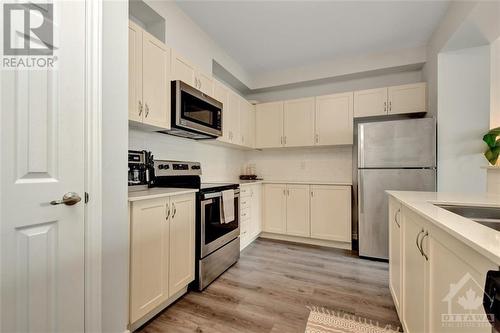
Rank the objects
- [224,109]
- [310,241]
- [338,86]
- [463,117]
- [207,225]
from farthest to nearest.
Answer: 1. [338,86]
2. [310,241]
3. [224,109]
4. [463,117]
5. [207,225]

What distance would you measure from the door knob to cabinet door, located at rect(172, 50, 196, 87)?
54.4 inches

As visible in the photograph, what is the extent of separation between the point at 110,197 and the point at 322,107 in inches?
121

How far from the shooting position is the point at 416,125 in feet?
8.67

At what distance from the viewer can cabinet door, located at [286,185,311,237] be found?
3.36m

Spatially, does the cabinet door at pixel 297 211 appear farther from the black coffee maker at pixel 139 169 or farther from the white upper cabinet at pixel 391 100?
the black coffee maker at pixel 139 169

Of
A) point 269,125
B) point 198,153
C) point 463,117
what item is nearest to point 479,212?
point 463,117

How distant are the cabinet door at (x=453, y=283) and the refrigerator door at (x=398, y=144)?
6.47 feet

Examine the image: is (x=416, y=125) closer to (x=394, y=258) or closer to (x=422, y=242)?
(x=394, y=258)

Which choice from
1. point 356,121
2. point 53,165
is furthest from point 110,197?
point 356,121

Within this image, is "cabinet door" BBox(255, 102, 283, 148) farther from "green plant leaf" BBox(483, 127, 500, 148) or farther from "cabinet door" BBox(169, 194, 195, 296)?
"green plant leaf" BBox(483, 127, 500, 148)

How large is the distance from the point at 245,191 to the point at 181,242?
1406 mm

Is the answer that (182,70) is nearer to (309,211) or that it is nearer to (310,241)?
(309,211)

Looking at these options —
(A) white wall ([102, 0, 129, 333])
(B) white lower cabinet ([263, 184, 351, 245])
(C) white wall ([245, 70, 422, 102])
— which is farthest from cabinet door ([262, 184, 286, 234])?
(A) white wall ([102, 0, 129, 333])

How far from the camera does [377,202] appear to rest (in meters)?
2.82
